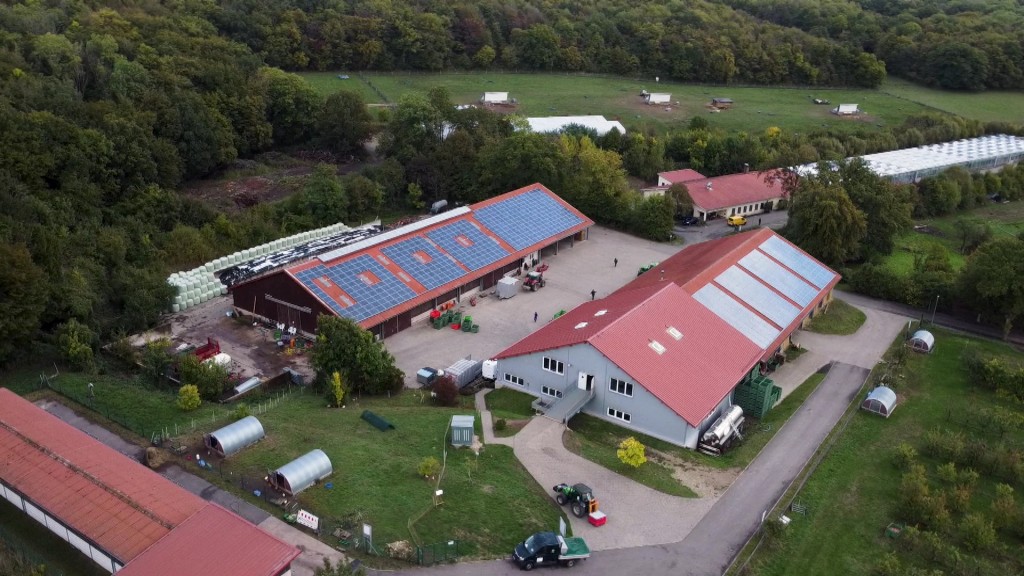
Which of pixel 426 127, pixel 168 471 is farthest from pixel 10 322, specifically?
pixel 426 127

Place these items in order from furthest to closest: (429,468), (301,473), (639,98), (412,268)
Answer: (639,98) < (412,268) < (429,468) < (301,473)

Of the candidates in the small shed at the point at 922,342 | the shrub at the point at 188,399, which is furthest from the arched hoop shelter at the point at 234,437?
the small shed at the point at 922,342

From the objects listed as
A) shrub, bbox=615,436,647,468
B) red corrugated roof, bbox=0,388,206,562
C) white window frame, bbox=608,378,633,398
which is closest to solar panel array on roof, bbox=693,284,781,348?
white window frame, bbox=608,378,633,398

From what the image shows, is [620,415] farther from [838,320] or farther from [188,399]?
[838,320]

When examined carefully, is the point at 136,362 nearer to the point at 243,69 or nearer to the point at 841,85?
the point at 243,69

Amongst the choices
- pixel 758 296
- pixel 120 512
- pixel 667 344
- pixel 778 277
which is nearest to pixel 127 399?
pixel 120 512
